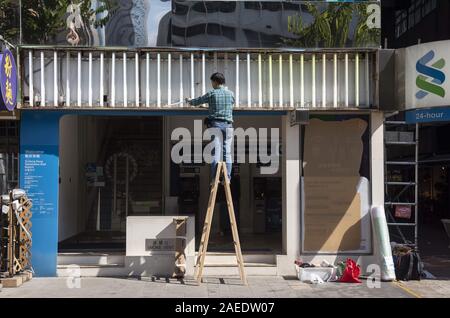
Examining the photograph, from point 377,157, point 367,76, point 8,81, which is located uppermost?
point 367,76

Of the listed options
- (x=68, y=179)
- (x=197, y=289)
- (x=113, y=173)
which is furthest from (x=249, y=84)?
(x=113, y=173)

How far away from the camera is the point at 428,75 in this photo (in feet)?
30.5

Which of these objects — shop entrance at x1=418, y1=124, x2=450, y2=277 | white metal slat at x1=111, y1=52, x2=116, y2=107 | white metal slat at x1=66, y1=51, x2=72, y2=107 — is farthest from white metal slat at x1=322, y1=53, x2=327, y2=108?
shop entrance at x1=418, y1=124, x2=450, y2=277

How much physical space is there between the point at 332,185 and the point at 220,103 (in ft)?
8.49

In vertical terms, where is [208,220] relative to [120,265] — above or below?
above

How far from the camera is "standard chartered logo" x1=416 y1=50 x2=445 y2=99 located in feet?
30.3

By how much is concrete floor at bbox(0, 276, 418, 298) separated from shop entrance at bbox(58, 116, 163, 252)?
3.69 m

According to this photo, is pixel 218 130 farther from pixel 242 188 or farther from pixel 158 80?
pixel 242 188

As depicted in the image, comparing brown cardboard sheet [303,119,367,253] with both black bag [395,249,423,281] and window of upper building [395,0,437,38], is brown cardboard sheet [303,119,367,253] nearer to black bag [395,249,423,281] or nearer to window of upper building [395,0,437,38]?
black bag [395,249,423,281]

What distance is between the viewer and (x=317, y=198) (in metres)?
9.84

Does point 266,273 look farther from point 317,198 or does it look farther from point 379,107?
point 379,107

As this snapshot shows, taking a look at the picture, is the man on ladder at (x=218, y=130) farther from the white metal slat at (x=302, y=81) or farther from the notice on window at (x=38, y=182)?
the notice on window at (x=38, y=182)

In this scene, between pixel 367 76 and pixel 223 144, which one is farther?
pixel 367 76

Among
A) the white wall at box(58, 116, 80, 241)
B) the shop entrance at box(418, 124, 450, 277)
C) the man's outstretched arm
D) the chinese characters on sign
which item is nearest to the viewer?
the chinese characters on sign
